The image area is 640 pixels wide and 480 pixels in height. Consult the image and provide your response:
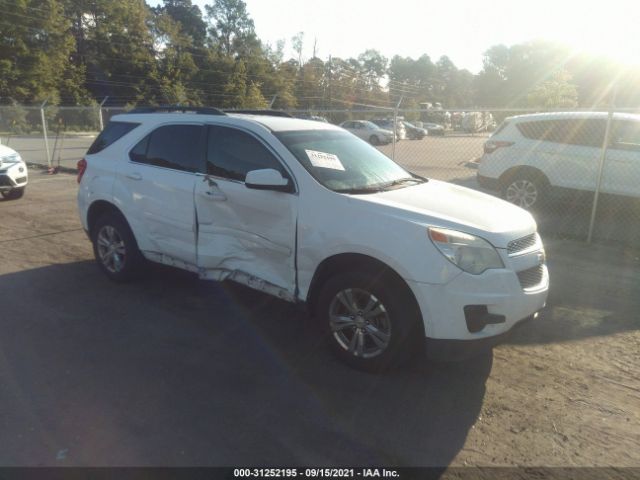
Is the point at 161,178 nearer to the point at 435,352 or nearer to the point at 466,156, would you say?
the point at 435,352

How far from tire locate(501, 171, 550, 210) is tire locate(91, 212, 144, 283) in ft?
20.7

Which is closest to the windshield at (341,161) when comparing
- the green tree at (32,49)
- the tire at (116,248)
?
the tire at (116,248)

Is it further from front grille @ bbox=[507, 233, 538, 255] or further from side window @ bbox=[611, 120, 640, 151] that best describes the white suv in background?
front grille @ bbox=[507, 233, 538, 255]

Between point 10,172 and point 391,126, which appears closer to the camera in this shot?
point 10,172

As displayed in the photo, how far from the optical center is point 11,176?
9273 mm

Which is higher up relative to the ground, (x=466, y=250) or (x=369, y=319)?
(x=466, y=250)

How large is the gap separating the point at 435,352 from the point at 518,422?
643 mm

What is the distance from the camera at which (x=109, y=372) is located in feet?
11.7

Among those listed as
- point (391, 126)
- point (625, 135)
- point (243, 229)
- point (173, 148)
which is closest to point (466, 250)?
point (243, 229)

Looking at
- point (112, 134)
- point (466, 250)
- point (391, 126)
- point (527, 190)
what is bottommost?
point (527, 190)

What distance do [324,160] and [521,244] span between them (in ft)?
5.37

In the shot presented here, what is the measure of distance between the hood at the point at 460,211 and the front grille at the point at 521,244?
4 cm

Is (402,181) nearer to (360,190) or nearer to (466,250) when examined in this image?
(360,190)

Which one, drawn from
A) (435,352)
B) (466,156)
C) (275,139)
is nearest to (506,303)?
(435,352)
